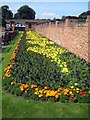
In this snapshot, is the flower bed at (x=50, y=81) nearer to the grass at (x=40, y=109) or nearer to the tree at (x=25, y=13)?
the grass at (x=40, y=109)

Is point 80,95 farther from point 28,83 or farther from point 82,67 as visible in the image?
point 82,67

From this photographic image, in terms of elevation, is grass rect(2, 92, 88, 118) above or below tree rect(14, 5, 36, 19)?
below

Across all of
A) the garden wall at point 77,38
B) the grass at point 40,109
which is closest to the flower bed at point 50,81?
the grass at point 40,109

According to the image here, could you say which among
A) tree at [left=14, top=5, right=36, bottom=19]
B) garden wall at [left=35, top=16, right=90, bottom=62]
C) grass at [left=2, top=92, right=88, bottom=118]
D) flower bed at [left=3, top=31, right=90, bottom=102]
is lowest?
grass at [left=2, top=92, right=88, bottom=118]

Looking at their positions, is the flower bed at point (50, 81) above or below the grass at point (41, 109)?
above

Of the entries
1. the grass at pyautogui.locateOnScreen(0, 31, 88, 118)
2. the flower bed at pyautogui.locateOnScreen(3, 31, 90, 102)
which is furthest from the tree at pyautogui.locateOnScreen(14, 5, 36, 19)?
the grass at pyautogui.locateOnScreen(0, 31, 88, 118)

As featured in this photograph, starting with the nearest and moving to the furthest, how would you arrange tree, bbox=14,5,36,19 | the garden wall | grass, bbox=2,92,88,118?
grass, bbox=2,92,88,118 → the garden wall → tree, bbox=14,5,36,19

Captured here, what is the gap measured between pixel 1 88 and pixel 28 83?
0.99m

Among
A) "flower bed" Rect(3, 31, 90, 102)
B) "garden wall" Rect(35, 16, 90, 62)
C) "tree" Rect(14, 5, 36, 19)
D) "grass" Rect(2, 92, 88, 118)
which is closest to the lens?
"grass" Rect(2, 92, 88, 118)

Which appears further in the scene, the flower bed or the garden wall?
the garden wall

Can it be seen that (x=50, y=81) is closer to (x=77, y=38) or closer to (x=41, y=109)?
(x=41, y=109)

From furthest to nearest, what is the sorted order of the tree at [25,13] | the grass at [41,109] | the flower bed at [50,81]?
the tree at [25,13]
the flower bed at [50,81]
the grass at [41,109]

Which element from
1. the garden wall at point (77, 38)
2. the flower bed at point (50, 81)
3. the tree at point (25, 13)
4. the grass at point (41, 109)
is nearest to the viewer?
the grass at point (41, 109)

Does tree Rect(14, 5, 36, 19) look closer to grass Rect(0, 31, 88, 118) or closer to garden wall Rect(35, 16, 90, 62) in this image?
garden wall Rect(35, 16, 90, 62)
